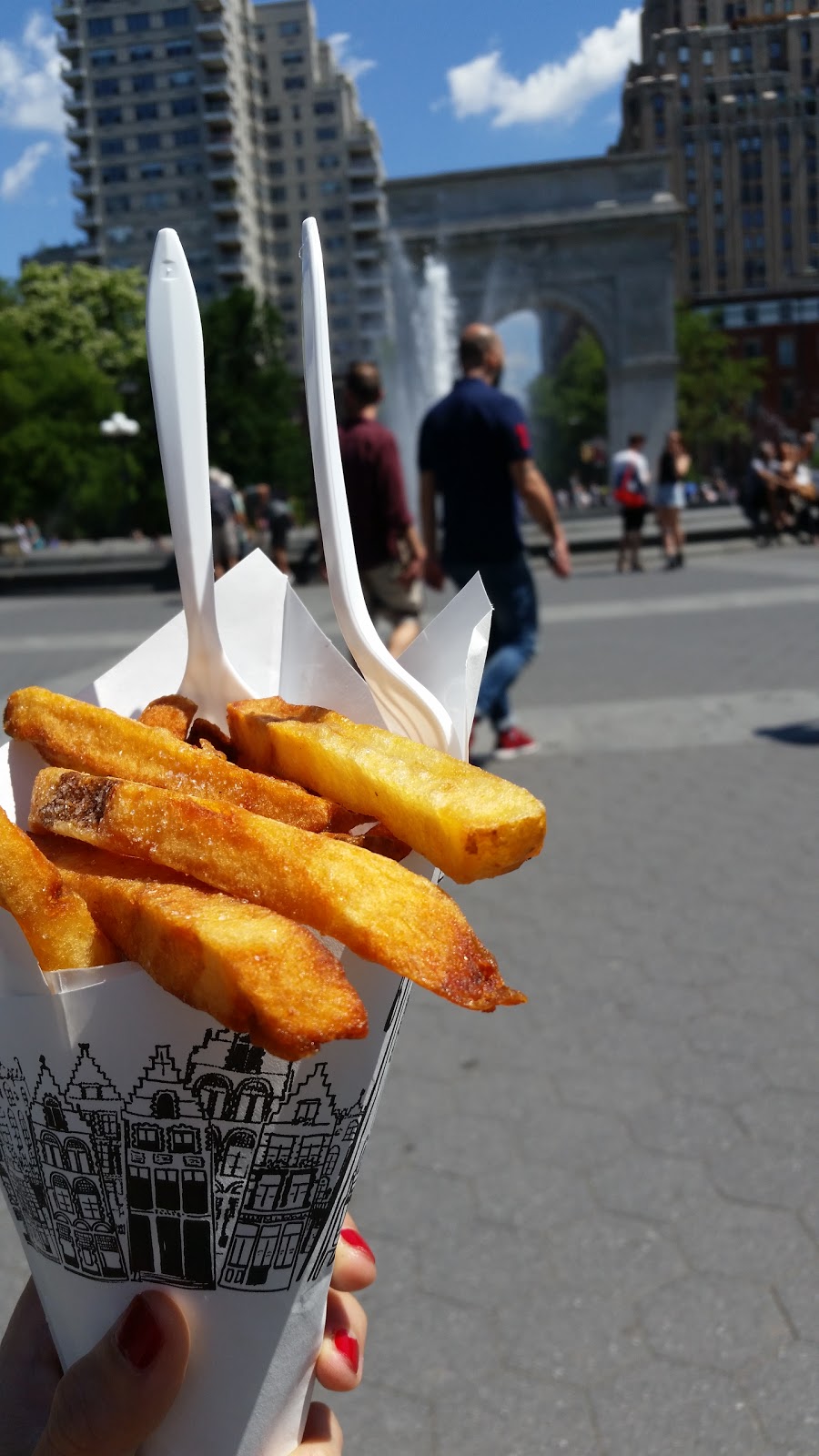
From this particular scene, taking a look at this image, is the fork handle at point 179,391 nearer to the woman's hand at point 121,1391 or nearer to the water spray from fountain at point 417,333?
the woman's hand at point 121,1391

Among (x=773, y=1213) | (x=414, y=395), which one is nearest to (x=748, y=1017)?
(x=773, y=1213)

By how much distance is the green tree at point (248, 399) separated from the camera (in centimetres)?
4559

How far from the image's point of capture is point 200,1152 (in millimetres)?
1097

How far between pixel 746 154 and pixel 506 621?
194 ft

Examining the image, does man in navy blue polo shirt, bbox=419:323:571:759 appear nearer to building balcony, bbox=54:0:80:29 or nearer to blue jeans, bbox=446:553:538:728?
blue jeans, bbox=446:553:538:728

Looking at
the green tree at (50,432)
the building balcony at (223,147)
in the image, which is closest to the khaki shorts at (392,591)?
the green tree at (50,432)

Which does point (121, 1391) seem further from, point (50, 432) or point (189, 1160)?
point (50, 432)

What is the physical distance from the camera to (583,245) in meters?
37.2

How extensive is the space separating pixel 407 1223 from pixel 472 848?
2.28 metres

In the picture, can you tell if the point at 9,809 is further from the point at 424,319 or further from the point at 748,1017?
the point at 424,319

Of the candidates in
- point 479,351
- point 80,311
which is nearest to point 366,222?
point 80,311

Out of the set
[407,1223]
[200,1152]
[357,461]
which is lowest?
[407,1223]

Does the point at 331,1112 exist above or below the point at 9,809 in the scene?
below

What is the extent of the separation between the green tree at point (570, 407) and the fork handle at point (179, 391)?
7209 cm
